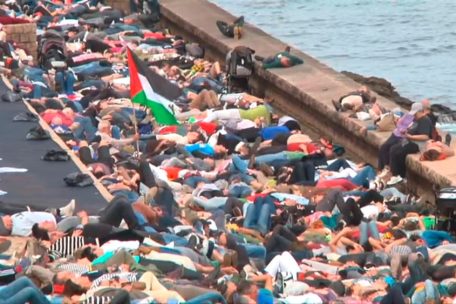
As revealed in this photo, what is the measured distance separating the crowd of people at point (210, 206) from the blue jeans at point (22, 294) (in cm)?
2

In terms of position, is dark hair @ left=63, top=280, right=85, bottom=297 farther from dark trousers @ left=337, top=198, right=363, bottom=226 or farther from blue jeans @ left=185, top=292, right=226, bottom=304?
dark trousers @ left=337, top=198, right=363, bottom=226

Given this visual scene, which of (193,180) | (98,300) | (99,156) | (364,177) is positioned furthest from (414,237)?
(98,300)

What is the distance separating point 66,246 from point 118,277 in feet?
6.46

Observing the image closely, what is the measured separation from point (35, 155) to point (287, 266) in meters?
5.66

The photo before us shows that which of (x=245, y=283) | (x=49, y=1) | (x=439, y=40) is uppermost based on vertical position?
(x=245, y=283)

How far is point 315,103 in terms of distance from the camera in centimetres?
3008

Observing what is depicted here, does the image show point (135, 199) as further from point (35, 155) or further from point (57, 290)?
point (57, 290)

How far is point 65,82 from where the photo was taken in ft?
108

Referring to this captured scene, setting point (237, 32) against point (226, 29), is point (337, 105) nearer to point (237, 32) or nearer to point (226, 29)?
point (237, 32)

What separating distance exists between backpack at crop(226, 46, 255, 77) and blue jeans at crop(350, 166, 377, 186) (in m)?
7.89

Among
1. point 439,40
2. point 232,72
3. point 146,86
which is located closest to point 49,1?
point 232,72

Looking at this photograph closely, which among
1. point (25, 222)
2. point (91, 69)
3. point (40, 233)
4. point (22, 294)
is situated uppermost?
point (22, 294)

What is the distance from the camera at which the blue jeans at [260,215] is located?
22.7 meters

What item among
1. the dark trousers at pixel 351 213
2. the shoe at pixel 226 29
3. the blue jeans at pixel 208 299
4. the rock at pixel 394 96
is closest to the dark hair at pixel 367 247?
the dark trousers at pixel 351 213
